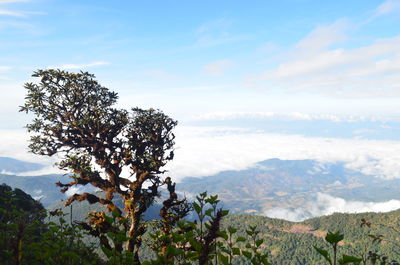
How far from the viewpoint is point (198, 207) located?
4.65 metres

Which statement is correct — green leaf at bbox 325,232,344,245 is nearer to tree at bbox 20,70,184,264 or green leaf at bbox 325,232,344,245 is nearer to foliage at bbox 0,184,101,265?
foliage at bbox 0,184,101,265

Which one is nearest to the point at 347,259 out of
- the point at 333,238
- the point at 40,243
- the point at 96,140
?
the point at 333,238

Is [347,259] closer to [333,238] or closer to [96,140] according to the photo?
[333,238]

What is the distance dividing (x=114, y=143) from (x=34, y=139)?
6956mm

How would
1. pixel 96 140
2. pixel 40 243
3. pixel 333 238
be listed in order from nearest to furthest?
pixel 333 238, pixel 40 243, pixel 96 140

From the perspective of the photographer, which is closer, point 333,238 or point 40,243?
point 333,238

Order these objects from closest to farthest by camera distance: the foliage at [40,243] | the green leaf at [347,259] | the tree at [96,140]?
the green leaf at [347,259]
the foliage at [40,243]
the tree at [96,140]

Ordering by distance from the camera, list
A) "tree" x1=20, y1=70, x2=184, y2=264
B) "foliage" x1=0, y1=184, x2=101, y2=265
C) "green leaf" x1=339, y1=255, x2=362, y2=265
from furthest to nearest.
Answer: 1. "tree" x1=20, y1=70, x2=184, y2=264
2. "foliage" x1=0, y1=184, x2=101, y2=265
3. "green leaf" x1=339, y1=255, x2=362, y2=265

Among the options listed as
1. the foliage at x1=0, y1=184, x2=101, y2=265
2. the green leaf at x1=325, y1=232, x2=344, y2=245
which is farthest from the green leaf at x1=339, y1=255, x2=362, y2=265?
the foliage at x1=0, y1=184, x2=101, y2=265

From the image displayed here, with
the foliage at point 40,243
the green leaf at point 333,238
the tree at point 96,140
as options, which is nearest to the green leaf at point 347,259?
the green leaf at point 333,238

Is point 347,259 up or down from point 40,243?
up

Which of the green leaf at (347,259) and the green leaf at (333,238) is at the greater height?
the green leaf at (333,238)

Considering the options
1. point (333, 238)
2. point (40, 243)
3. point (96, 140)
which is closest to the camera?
point (333, 238)

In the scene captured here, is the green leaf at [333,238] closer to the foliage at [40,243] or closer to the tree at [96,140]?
the foliage at [40,243]
